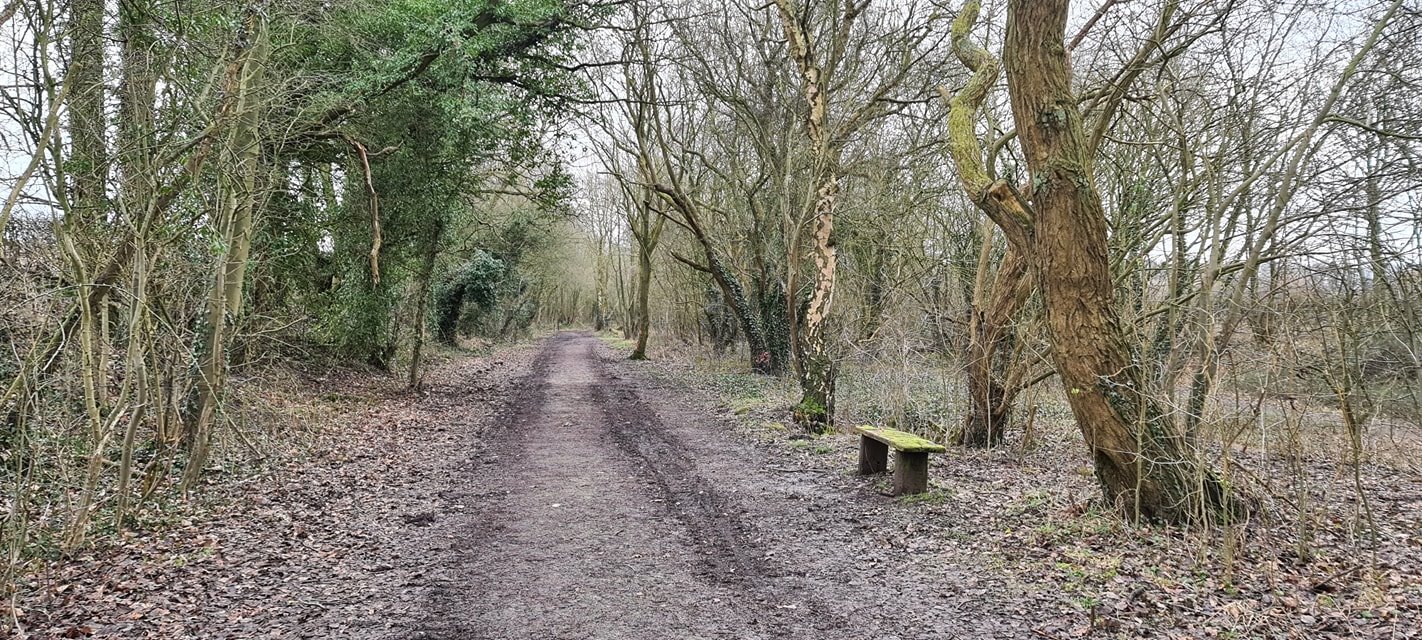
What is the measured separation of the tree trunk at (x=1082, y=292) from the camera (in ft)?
18.5

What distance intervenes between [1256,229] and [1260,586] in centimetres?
419

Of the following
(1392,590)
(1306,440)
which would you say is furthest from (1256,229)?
(1392,590)

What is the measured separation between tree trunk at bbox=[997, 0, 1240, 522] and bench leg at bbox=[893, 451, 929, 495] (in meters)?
1.62

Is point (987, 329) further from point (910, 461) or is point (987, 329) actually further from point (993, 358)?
point (910, 461)

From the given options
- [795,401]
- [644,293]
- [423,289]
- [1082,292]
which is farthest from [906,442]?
[644,293]

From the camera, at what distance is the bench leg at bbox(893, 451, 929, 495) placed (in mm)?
7027

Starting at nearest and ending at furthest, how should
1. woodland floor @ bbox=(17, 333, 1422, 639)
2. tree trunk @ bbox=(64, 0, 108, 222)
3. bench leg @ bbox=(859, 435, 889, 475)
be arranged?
woodland floor @ bbox=(17, 333, 1422, 639)
tree trunk @ bbox=(64, 0, 108, 222)
bench leg @ bbox=(859, 435, 889, 475)

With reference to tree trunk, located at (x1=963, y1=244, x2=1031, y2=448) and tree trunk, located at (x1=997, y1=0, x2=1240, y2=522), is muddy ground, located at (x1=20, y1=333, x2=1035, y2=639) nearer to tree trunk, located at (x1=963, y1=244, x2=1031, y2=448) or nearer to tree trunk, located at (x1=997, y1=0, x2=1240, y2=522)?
tree trunk, located at (x1=997, y1=0, x2=1240, y2=522)

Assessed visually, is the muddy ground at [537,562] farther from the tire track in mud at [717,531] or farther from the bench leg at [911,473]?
the bench leg at [911,473]

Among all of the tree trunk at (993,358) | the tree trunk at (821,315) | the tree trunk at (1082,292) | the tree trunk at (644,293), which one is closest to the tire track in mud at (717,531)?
the tree trunk at (821,315)

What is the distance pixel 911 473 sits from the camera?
23.1 ft

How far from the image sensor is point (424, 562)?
558 centimetres

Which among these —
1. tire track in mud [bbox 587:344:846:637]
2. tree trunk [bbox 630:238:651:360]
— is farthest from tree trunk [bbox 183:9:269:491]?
tree trunk [bbox 630:238:651:360]

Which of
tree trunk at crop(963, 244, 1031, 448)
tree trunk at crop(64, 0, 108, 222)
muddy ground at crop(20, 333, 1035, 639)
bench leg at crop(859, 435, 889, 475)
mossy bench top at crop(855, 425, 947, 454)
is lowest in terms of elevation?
muddy ground at crop(20, 333, 1035, 639)
